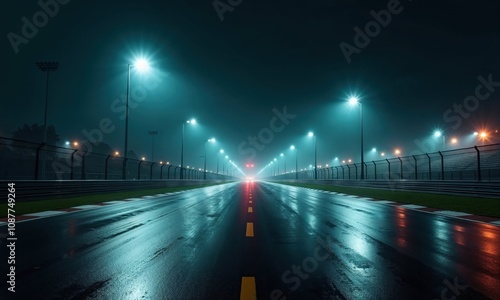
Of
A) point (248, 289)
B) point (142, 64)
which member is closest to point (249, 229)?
point (248, 289)

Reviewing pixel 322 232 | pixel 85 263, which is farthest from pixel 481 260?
pixel 85 263

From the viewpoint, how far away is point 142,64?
80.7 ft

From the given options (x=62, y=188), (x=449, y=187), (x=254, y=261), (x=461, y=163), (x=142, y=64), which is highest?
(x=142, y=64)

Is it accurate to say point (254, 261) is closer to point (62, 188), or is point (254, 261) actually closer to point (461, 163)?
point (62, 188)

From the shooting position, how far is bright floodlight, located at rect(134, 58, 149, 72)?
24.4m

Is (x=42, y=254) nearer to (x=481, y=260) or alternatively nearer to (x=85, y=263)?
(x=85, y=263)

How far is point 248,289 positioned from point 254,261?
1286 millimetres

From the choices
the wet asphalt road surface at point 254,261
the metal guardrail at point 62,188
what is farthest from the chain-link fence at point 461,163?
the metal guardrail at point 62,188

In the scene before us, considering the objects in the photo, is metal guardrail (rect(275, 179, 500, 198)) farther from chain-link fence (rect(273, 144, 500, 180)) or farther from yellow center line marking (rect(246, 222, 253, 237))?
yellow center line marking (rect(246, 222, 253, 237))

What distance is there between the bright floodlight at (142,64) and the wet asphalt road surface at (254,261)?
17.7 metres

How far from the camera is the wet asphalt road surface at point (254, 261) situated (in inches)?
151

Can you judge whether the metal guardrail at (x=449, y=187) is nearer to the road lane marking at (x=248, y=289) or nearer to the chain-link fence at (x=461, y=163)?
the chain-link fence at (x=461, y=163)

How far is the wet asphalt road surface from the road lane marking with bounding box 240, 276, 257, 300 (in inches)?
0.4

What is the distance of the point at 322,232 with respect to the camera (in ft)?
25.4
